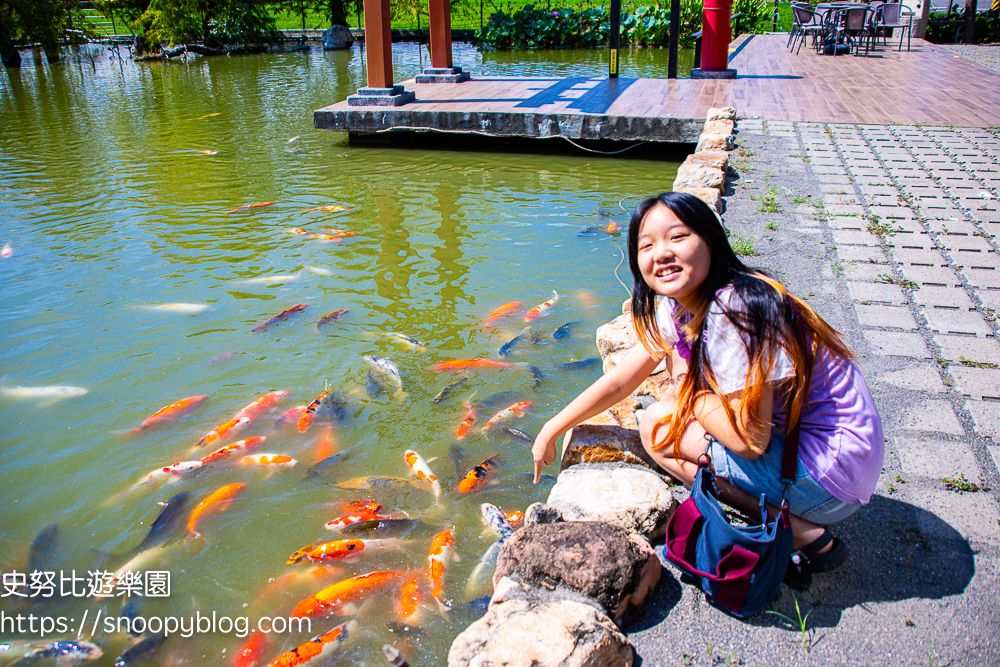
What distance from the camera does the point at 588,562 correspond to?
2414mm

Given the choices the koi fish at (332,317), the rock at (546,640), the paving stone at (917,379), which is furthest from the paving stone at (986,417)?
the koi fish at (332,317)

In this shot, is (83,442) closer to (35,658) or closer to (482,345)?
(35,658)

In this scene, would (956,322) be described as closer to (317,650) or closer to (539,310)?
(539,310)

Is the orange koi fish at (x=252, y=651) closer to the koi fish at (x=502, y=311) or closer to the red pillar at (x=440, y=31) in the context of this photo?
the koi fish at (x=502, y=311)

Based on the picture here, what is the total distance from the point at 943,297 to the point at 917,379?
123 cm

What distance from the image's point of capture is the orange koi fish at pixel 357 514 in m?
3.71

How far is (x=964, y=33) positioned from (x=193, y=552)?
26572 millimetres

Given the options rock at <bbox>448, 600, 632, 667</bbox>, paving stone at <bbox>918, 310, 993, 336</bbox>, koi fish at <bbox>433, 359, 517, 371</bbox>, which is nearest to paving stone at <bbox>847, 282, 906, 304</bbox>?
paving stone at <bbox>918, 310, 993, 336</bbox>

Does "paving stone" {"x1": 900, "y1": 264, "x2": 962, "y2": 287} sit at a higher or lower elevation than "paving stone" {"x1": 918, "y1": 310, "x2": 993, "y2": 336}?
higher

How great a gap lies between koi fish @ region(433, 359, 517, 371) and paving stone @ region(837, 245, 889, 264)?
262 centimetres

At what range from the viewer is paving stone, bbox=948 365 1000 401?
11.3 ft

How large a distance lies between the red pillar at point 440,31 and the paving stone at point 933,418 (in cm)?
1243

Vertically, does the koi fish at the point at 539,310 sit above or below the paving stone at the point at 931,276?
below

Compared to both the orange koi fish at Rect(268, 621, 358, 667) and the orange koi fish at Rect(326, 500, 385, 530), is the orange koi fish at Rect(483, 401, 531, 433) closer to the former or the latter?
the orange koi fish at Rect(326, 500, 385, 530)
